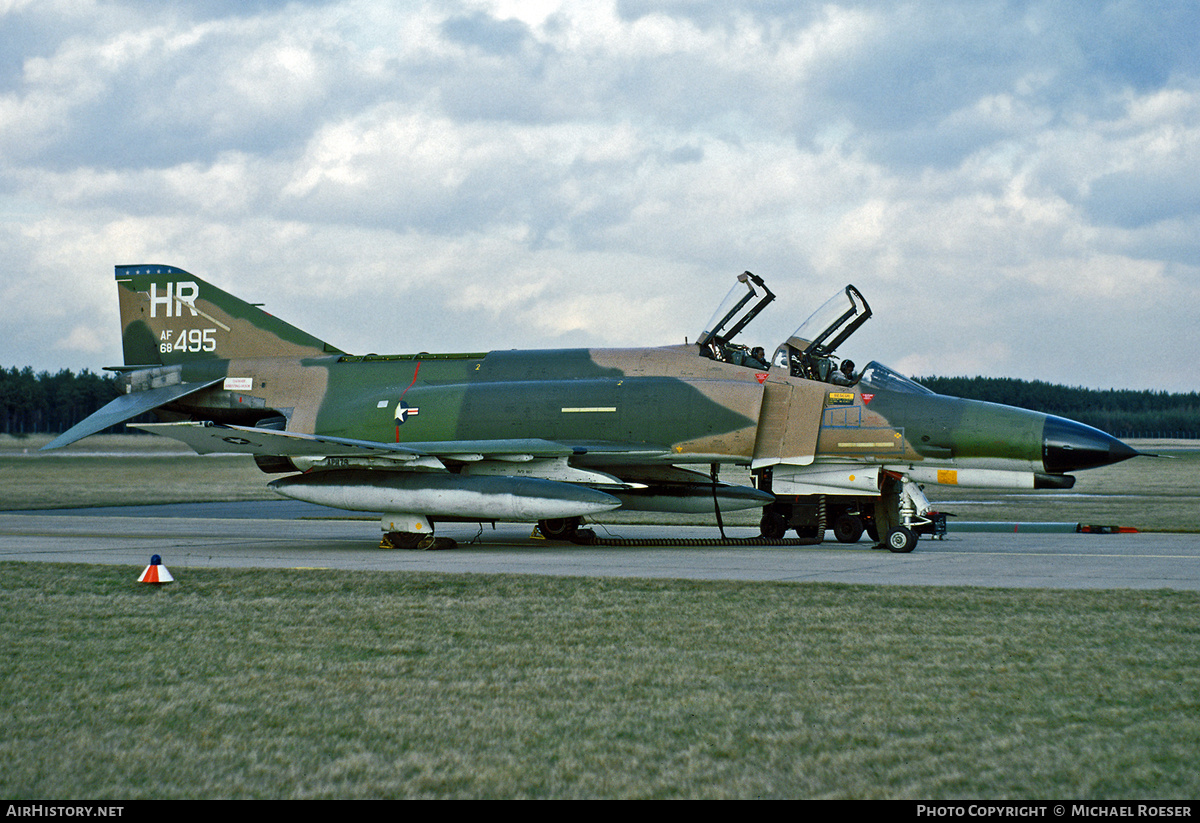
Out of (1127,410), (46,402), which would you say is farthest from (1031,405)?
(46,402)

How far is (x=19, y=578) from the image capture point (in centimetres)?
1057

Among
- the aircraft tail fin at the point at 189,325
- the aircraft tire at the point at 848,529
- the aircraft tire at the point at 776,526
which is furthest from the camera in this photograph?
the aircraft tail fin at the point at 189,325

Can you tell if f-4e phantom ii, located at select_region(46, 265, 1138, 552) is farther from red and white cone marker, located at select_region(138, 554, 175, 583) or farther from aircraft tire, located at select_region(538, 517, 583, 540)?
red and white cone marker, located at select_region(138, 554, 175, 583)

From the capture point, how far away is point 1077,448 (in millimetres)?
13531

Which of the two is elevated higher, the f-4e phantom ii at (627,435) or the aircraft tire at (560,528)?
the f-4e phantom ii at (627,435)

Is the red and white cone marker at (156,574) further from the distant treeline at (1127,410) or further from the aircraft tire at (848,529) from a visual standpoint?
the distant treeline at (1127,410)

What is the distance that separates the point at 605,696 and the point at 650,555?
8182mm

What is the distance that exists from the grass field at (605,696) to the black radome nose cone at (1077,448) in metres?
4.61

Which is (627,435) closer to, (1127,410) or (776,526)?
(776,526)

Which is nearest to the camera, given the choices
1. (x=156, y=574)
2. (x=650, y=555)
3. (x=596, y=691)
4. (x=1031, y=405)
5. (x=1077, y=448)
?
(x=596, y=691)

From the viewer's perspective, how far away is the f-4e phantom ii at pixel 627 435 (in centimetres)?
1411

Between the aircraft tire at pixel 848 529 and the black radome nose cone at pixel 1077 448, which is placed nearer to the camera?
the black radome nose cone at pixel 1077 448

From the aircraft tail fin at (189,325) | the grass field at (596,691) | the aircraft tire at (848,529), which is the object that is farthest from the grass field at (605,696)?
the aircraft tail fin at (189,325)
